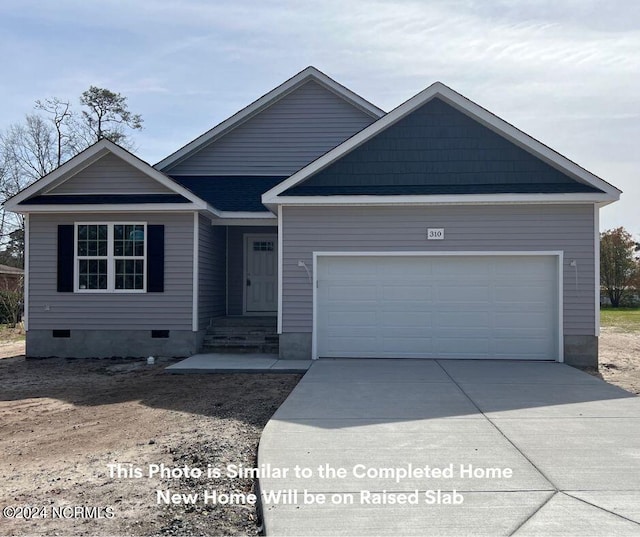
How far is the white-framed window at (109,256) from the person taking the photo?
40.6ft

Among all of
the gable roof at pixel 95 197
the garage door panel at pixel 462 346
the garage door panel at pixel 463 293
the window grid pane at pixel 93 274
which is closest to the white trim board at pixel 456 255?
the garage door panel at pixel 463 293

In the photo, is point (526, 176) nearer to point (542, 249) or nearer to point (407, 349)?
point (542, 249)

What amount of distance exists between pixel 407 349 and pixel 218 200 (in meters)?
6.00

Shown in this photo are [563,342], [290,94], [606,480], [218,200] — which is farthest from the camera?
[290,94]

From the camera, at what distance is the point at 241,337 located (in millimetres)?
12711

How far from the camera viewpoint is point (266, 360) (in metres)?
11.4

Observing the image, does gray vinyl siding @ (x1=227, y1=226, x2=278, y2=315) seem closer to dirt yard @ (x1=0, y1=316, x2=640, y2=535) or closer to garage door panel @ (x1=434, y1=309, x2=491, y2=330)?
dirt yard @ (x1=0, y1=316, x2=640, y2=535)

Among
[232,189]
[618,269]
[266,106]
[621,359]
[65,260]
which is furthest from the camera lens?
[618,269]

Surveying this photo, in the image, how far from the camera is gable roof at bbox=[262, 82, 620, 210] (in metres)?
10.9

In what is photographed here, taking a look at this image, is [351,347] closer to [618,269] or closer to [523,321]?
[523,321]

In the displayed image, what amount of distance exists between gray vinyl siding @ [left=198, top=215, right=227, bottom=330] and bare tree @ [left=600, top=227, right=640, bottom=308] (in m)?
29.2

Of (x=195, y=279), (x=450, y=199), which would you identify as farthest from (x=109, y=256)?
(x=450, y=199)

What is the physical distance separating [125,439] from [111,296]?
6782 mm

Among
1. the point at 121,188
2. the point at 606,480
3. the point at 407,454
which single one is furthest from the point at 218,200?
the point at 606,480
